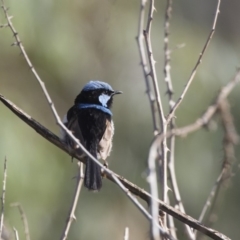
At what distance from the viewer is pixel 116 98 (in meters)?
9.41

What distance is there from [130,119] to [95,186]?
197 inches

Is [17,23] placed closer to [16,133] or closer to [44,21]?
[44,21]

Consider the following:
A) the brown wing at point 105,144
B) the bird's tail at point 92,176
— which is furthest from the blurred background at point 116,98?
the bird's tail at point 92,176

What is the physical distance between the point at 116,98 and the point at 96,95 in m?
4.22

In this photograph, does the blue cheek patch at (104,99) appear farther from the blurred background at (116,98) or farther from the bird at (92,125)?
the blurred background at (116,98)

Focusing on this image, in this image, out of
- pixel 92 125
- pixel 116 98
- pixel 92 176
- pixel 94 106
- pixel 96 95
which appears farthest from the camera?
pixel 116 98

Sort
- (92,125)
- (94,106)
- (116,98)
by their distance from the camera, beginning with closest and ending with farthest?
(92,125)
(94,106)
(116,98)

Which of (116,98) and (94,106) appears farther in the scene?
(116,98)

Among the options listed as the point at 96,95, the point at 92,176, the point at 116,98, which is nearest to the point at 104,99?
the point at 96,95

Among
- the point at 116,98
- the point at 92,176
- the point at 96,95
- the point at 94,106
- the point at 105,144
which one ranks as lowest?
the point at 92,176

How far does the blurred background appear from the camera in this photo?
805cm

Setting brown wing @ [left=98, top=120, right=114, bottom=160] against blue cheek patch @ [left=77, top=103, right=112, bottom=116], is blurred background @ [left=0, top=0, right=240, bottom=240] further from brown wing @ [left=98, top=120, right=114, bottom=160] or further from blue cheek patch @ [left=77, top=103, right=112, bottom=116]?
brown wing @ [left=98, top=120, right=114, bottom=160]

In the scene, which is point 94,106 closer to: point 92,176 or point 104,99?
point 104,99

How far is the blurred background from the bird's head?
2.54 meters
